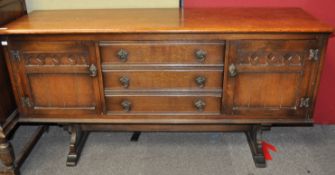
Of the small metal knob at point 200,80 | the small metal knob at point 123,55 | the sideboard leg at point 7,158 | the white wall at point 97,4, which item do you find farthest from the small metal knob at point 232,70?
the sideboard leg at point 7,158

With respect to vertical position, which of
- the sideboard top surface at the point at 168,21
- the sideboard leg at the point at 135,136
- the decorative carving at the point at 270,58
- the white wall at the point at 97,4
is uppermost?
the white wall at the point at 97,4

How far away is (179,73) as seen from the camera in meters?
1.82

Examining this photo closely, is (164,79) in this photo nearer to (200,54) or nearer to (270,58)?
(200,54)

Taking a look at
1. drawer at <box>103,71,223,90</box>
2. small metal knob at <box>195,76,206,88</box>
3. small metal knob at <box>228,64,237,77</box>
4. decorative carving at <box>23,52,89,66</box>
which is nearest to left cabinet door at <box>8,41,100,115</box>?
decorative carving at <box>23,52,89,66</box>

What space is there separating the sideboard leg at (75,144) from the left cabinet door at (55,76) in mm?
290

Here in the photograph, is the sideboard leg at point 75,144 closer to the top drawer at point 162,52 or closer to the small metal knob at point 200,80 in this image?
the top drawer at point 162,52

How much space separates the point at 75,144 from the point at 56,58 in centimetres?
62

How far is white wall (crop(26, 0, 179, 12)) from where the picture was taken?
7.20 feet

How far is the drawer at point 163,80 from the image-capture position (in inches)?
71.7

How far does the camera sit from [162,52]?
176 centimetres

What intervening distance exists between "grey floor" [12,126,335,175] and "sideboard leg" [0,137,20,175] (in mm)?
93

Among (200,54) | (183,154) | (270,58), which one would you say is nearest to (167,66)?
(200,54)

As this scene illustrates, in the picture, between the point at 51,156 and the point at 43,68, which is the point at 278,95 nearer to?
the point at 43,68

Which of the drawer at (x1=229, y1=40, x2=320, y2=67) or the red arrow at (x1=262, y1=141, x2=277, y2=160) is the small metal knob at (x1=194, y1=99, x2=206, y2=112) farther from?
the red arrow at (x1=262, y1=141, x2=277, y2=160)
